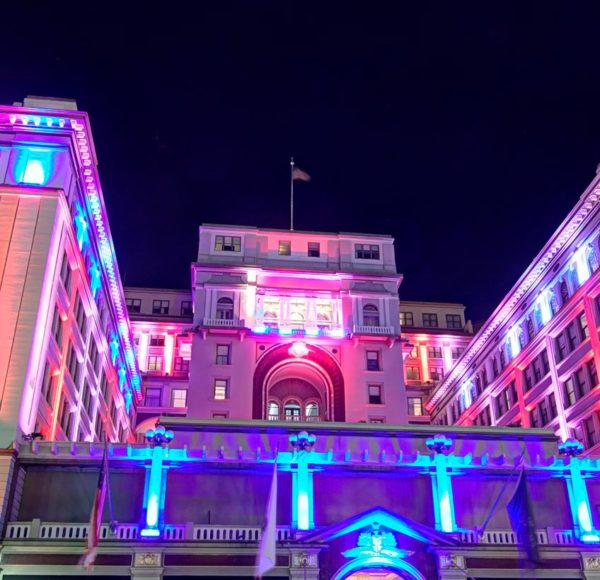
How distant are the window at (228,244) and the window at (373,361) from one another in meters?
19.4

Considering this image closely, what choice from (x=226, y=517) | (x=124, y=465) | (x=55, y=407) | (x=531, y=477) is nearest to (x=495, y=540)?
(x=531, y=477)

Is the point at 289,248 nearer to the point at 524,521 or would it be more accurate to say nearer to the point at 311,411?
the point at 311,411

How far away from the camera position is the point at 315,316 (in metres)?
80.2

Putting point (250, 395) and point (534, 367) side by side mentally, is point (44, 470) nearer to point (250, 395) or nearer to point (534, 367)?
point (250, 395)

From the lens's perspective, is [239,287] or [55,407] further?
[239,287]

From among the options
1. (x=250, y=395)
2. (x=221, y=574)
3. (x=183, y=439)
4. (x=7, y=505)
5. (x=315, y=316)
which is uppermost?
(x=315, y=316)

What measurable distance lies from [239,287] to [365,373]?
16848 millimetres

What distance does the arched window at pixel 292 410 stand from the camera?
7694cm

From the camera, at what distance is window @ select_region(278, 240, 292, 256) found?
84.0m

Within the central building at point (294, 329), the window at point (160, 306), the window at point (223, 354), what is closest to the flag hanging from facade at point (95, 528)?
the central building at point (294, 329)

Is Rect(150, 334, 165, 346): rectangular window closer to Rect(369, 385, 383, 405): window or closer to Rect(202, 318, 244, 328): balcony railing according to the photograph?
Rect(202, 318, 244, 328): balcony railing

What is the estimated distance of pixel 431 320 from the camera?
107188 mm

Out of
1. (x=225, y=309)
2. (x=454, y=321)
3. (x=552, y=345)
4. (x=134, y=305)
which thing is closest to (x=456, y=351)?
(x=454, y=321)

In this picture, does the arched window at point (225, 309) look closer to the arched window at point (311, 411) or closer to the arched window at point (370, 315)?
the arched window at point (311, 411)
